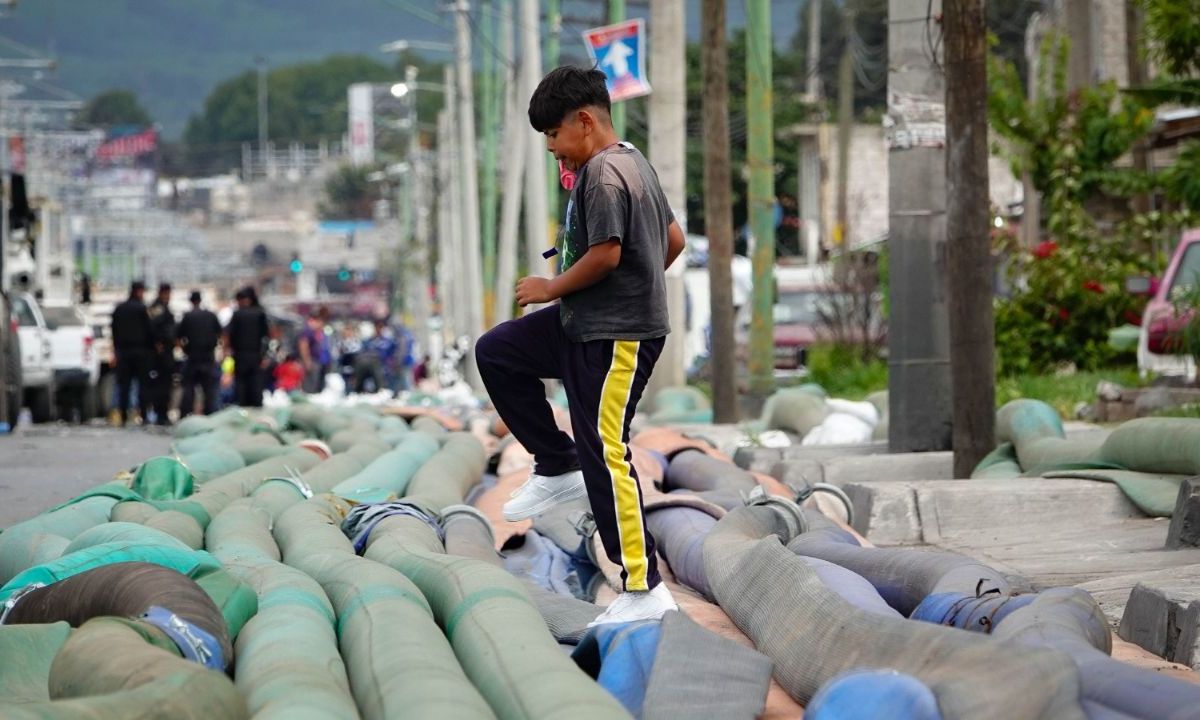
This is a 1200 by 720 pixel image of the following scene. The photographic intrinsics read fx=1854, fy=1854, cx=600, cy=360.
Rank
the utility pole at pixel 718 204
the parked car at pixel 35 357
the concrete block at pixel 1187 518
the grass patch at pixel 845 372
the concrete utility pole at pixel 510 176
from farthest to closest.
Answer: the concrete utility pole at pixel 510 176
the parked car at pixel 35 357
the grass patch at pixel 845 372
the utility pole at pixel 718 204
the concrete block at pixel 1187 518

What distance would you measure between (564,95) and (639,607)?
1600 millimetres

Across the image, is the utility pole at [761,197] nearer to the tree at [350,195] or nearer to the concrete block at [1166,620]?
the concrete block at [1166,620]

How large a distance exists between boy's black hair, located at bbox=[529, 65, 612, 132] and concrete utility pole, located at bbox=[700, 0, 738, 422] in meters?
10.9

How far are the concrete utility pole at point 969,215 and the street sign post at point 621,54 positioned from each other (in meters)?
10.4

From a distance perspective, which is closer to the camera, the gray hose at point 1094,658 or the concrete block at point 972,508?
the gray hose at point 1094,658

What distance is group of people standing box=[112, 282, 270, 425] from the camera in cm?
2412

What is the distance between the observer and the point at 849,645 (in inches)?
186

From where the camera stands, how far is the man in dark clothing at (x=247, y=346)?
24234 millimetres

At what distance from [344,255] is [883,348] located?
15099cm

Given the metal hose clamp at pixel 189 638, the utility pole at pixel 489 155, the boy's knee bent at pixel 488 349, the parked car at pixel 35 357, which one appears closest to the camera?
the metal hose clamp at pixel 189 638

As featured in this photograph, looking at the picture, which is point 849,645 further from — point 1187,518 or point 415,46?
point 415,46

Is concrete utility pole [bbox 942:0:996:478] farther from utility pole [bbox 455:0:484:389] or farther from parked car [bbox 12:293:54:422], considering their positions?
utility pole [bbox 455:0:484:389]

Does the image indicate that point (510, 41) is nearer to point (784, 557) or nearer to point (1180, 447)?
point (1180, 447)

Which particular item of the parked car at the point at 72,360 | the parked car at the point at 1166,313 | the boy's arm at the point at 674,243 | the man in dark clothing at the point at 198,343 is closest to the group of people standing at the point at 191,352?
the man in dark clothing at the point at 198,343
